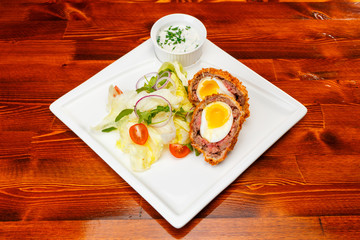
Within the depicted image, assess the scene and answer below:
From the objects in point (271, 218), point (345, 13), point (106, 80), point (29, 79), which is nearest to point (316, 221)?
point (271, 218)

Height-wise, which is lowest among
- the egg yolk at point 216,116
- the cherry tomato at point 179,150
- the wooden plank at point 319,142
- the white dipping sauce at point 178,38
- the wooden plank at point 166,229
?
the wooden plank at point 166,229

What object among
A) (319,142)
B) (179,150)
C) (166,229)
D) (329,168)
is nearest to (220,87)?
(179,150)

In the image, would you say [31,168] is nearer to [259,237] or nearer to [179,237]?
[179,237]

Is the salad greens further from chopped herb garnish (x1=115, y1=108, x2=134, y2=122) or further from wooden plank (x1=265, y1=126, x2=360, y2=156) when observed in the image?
wooden plank (x1=265, y1=126, x2=360, y2=156)

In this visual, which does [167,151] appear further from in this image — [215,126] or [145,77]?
[145,77]

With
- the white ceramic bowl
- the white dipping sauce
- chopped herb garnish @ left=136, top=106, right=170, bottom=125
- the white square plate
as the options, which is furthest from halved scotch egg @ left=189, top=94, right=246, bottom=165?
the white dipping sauce

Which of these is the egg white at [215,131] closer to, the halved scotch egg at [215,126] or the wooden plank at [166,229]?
the halved scotch egg at [215,126]

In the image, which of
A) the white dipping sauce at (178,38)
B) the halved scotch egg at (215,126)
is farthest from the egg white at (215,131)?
the white dipping sauce at (178,38)
